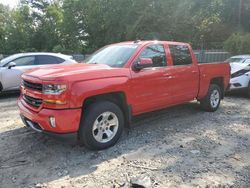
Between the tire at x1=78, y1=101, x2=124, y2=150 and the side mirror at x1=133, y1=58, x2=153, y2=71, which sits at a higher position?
the side mirror at x1=133, y1=58, x2=153, y2=71

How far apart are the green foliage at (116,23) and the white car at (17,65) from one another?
1078 cm

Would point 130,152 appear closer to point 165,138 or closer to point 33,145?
point 165,138

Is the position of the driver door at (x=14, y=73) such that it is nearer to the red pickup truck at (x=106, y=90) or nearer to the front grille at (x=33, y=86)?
the red pickup truck at (x=106, y=90)

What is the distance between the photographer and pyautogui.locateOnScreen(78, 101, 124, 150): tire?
4809 mm

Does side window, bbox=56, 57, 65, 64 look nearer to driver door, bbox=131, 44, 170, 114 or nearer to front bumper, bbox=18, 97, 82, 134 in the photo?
driver door, bbox=131, 44, 170, 114

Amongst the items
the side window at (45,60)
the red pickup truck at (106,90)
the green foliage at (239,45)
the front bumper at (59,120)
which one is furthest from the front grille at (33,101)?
the green foliage at (239,45)

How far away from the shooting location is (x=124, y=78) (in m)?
5.27

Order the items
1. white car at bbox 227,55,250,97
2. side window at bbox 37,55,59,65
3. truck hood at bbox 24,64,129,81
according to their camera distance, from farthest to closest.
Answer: side window at bbox 37,55,59,65, white car at bbox 227,55,250,97, truck hood at bbox 24,64,129,81

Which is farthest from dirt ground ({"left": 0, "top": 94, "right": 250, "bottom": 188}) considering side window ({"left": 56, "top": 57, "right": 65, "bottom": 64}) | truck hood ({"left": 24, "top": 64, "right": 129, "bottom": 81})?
side window ({"left": 56, "top": 57, "right": 65, "bottom": 64})

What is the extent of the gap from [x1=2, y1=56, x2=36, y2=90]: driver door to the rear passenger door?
18.0ft

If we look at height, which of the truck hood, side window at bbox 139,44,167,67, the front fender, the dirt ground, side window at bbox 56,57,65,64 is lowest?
the dirt ground

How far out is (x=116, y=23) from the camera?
2584 centimetres

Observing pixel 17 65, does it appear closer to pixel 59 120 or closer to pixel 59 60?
pixel 59 60

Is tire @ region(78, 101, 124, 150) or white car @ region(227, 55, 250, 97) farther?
white car @ region(227, 55, 250, 97)
